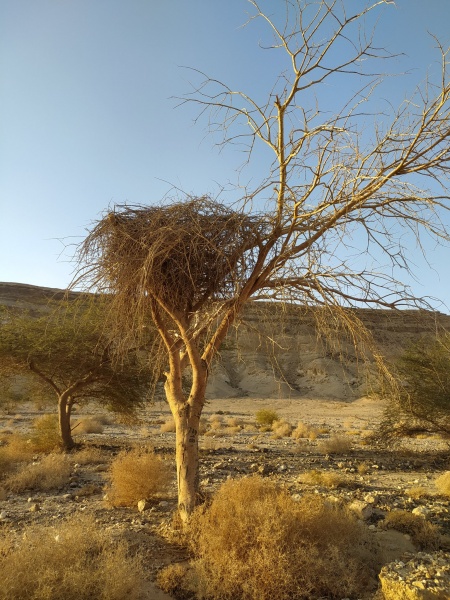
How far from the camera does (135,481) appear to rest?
9.04m

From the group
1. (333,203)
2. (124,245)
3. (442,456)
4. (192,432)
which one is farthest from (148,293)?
(442,456)

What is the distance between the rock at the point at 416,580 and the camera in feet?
14.8

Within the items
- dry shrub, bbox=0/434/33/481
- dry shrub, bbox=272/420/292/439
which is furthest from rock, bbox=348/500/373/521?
dry shrub, bbox=272/420/292/439

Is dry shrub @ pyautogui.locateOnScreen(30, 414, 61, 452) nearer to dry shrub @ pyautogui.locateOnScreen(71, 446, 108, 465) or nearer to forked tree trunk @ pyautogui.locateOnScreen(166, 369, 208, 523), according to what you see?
dry shrub @ pyautogui.locateOnScreen(71, 446, 108, 465)

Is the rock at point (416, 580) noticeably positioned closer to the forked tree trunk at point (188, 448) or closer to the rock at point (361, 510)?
the rock at point (361, 510)

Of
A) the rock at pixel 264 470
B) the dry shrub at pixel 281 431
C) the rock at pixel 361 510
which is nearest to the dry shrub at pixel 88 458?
the rock at pixel 264 470

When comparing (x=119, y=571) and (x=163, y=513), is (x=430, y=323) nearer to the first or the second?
(x=119, y=571)

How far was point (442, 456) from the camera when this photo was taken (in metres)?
15.8

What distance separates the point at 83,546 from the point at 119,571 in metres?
0.66

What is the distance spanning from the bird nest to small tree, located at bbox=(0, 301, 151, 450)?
335 inches

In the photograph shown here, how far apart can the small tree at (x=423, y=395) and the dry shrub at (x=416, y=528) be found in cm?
818

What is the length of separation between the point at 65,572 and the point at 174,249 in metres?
3.74

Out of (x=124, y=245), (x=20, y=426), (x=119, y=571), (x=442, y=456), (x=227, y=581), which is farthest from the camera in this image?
(x=20, y=426)

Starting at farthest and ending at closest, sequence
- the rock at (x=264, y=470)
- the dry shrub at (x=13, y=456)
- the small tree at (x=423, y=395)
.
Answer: the small tree at (x=423, y=395)
the rock at (x=264, y=470)
the dry shrub at (x=13, y=456)
